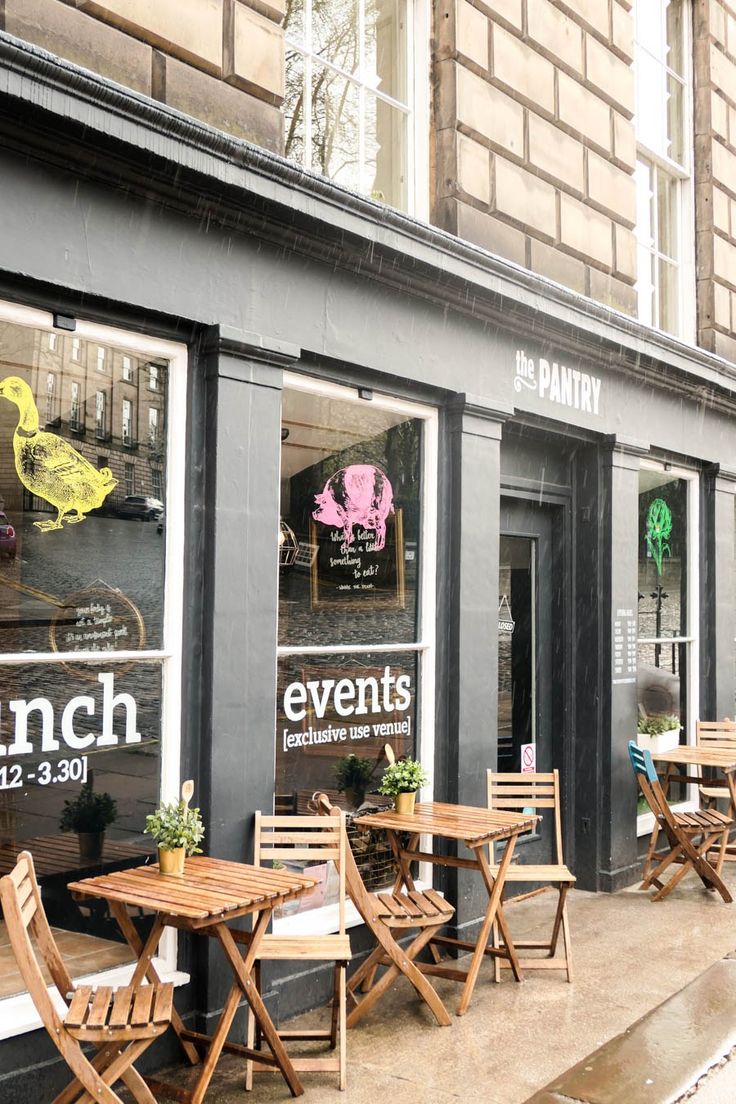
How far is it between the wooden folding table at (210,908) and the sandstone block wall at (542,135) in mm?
4110

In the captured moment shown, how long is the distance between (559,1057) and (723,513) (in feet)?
20.3

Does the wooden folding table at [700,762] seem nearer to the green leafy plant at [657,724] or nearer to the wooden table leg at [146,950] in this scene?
the green leafy plant at [657,724]

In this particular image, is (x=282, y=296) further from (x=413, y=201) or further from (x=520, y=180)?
(x=520, y=180)

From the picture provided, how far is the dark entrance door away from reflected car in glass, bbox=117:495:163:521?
10.7ft

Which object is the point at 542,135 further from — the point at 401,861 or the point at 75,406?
the point at 401,861

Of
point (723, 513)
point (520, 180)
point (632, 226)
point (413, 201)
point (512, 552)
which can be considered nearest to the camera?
point (413, 201)

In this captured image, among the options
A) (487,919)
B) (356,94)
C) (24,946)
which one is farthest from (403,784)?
(356,94)

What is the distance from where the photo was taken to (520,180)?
7.18m

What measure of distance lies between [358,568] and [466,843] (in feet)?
5.54

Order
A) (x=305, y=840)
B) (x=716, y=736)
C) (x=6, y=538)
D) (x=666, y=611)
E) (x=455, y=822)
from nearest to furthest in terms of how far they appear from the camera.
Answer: (x=6, y=538) < (x=305, y=840) < (x=455, y=822) < (x=716, y=736) < (x=666, y=611)

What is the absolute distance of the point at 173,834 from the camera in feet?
14.2

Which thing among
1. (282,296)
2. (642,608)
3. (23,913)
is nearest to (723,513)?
(642,608)

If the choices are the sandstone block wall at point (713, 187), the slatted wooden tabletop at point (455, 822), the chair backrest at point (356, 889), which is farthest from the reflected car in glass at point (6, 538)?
the sandstone block wall at point (713, 187)

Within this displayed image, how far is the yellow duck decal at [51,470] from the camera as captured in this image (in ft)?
14.5
